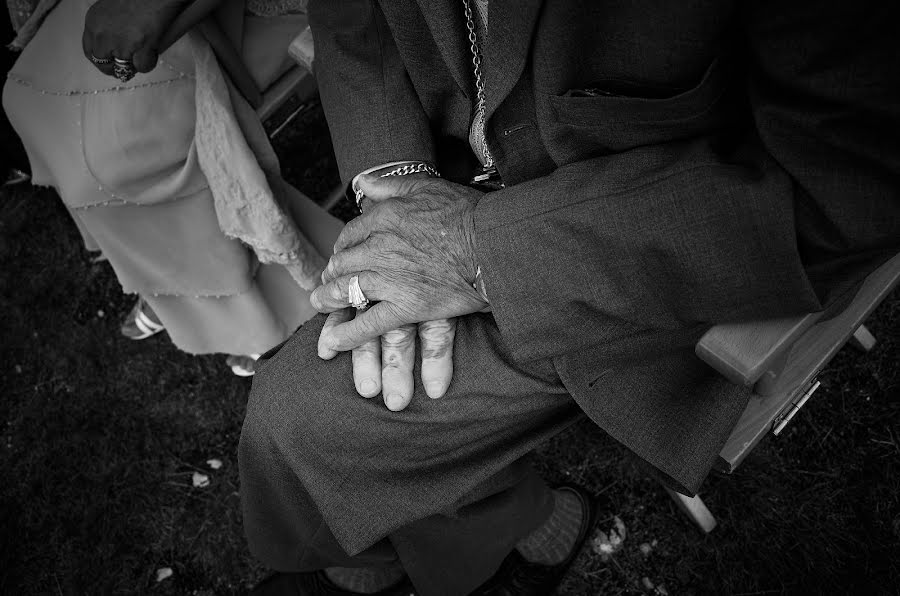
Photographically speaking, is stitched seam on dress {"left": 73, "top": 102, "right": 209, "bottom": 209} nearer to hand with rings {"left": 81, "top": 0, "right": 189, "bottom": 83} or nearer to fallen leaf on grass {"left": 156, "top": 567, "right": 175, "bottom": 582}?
hand with rings {"left": 81, "top": 0, "right": 189, "bottom": 83}

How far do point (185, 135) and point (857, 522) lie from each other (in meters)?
2.35

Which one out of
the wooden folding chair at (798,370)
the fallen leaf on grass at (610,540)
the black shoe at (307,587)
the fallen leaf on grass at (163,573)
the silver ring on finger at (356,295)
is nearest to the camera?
the wooden folding chair at (798,370)

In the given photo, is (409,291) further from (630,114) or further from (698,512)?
(698,512)

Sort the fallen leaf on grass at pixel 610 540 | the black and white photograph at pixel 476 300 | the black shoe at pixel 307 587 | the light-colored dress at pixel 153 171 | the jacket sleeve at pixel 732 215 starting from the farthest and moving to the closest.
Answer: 1. the fallen leaf on grass at pixel 610 540
2. the black shoe at pixel 307 587
3. the light-colored dress at pixel 153 171
4. the black and white photograph at pixel 476 300
5. the jacket sleeve at pixel 732 215

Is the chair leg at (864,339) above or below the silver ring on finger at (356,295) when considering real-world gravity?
below

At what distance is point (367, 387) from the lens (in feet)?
4.41

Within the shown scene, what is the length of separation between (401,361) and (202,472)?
143 cm

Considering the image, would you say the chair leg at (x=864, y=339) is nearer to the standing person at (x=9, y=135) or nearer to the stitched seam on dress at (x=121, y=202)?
the stitched seam on dress at (x=121, y=202)

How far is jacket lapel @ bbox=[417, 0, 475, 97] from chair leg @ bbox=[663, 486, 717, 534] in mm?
1445

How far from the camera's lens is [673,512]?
82.4 inches

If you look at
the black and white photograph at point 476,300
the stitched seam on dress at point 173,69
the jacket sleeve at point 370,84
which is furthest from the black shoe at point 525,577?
the stitched seam on dress at point 173,69

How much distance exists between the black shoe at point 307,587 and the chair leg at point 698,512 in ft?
3.00

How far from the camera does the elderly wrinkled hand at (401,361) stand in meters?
1.33

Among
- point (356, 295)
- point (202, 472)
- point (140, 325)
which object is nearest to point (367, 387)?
point (356, 295)
